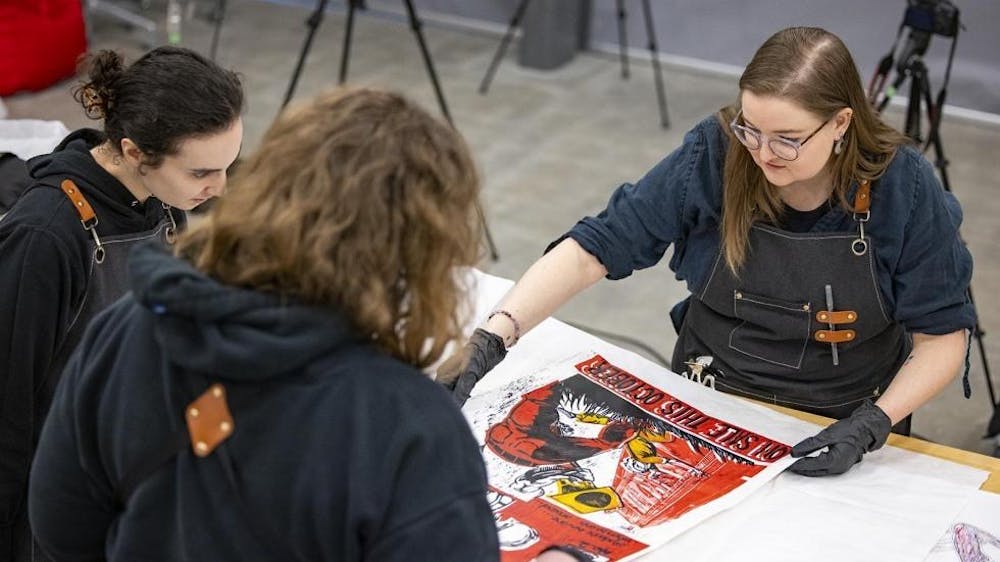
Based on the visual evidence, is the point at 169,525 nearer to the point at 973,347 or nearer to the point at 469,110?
the point at 973,347

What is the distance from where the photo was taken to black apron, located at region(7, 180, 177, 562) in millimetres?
1626

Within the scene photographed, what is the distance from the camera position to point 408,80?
556 cm

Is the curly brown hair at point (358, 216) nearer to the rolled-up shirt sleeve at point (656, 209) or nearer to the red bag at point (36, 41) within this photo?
the rolled-up shirt sleeve at point (656, 209)

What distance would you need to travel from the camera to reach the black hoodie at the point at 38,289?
1.56m

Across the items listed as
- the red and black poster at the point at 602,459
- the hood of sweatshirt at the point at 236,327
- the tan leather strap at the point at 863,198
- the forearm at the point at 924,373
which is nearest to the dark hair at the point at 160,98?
the red and black poster at the point at 602,459

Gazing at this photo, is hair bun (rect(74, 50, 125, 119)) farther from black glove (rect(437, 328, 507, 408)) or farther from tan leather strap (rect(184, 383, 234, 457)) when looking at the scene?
tan leather strap (rect(184, 383, 234, 457))

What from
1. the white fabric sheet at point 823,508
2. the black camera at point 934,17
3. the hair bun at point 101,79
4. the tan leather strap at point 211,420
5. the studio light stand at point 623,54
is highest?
the black camera at point 934,17

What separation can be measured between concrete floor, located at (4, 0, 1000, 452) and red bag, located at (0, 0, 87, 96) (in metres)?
0.09

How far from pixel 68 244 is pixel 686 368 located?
1.05 m

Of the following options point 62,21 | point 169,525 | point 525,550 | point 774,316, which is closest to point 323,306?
point 169,525

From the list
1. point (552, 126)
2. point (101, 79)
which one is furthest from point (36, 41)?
point (101, 79)

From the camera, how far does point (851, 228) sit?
1.78 m

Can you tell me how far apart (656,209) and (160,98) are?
827mm

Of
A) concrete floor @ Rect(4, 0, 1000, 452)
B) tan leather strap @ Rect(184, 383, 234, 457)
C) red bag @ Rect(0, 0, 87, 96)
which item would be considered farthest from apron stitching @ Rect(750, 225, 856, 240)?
red bag @ Rect(0, 0, 87, 96)
